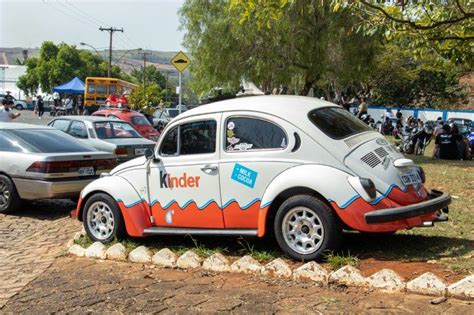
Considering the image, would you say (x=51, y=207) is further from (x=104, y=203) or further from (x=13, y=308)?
(x=13, y=308)

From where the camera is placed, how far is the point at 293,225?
222 inches

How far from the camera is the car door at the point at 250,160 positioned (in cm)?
588

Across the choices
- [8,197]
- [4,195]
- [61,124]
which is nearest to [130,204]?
[8,197]

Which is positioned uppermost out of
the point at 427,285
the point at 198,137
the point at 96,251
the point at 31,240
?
the point at 198,137

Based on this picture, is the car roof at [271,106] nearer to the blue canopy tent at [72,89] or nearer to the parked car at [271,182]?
the parked car at [271,182]

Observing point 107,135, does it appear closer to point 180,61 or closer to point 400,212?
point 180,61

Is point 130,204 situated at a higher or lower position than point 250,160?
lower

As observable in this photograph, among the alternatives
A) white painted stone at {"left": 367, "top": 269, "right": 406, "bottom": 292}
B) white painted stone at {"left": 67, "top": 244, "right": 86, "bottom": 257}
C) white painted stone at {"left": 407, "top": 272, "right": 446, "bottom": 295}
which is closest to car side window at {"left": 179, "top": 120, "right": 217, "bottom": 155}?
white painted stone at {"left": 67, "top": 244, "right": 86, "bottom": 257}

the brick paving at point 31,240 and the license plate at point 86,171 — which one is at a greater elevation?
the license plate at point 86,171

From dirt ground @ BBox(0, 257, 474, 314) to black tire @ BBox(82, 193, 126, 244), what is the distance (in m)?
0.94

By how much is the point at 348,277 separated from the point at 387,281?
1.18ft

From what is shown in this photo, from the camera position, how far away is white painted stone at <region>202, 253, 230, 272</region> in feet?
19.0

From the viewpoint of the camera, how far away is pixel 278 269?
5441 millimetres

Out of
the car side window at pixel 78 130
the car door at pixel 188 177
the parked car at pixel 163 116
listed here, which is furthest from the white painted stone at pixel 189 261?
the parked car at pixel 163 116
